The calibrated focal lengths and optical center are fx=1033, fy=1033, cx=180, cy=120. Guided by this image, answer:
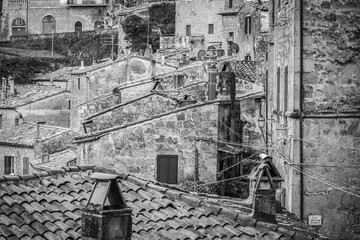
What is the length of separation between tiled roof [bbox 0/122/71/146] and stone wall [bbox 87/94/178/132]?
1398cm

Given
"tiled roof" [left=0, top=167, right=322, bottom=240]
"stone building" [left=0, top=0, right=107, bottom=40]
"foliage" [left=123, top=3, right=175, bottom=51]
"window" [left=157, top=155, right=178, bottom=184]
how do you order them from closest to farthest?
"tiled roof" [left=0, top=167, right=322, bottom=240] → "window" [left=157, top=155, right=178, bottom=184] → "foliage" [left=123, top=3, right=175, bottom=51] → "stone building" [left=0, top=0, right=107, bottom=40]

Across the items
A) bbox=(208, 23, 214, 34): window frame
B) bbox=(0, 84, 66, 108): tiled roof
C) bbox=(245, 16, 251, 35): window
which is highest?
bbox=(208, 23, 214, 34): window frame

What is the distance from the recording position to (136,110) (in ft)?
101

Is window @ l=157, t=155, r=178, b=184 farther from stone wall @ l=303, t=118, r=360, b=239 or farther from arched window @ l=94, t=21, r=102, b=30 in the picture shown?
arched window @ l=94, t=21, r=102, b=30

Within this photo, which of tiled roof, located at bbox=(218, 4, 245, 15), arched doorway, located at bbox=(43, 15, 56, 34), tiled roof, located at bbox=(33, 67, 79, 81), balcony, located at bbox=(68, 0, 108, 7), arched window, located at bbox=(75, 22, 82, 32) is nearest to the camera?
tiled roof, located at bbox=(218, 4, 245, 15)

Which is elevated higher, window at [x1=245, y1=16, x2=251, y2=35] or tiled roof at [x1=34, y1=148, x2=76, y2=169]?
window at [x1=245, y1=16, x2=251, y2=35]

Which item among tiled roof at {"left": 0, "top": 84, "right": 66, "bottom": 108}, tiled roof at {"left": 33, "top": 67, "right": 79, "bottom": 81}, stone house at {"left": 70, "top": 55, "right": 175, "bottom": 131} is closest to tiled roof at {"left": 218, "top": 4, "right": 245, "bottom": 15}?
tiled roof at {"left": 33, "top": 67, "right": 79, "bottom": 81}

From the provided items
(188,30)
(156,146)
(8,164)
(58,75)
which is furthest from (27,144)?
(188,30)

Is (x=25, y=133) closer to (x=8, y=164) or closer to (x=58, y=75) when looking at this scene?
(x=8, y=164)

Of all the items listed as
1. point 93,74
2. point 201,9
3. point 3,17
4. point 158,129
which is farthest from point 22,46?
point 158,129

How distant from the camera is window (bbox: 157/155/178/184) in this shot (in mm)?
24625

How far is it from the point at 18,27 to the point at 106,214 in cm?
9416

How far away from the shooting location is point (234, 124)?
87.8 feet

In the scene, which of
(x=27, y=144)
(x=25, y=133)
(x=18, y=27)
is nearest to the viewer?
(x=27, y=144)
